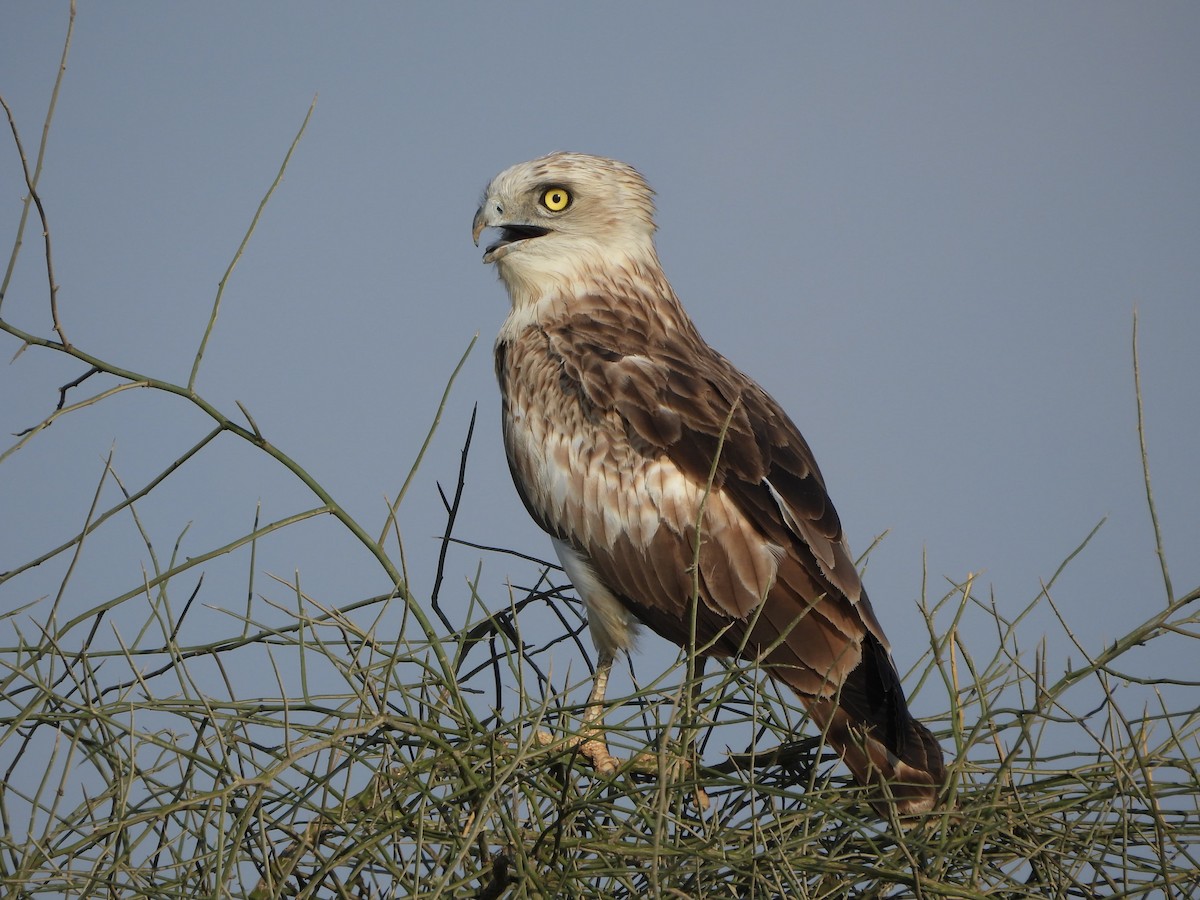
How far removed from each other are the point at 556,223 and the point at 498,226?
0.31 meters

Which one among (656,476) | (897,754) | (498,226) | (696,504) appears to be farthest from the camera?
(498,226)

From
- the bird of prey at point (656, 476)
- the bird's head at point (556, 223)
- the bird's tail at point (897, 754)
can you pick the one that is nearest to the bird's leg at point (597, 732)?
the bird of prey at point (656, 476)

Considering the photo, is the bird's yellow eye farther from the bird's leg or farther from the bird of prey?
the bird's leg

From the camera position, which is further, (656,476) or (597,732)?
(656,476)

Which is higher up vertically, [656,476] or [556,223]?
[556,223]

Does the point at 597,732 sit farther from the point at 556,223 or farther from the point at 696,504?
the point at 556,223

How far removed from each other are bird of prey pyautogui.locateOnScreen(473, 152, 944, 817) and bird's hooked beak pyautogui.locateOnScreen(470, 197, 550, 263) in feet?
0.03

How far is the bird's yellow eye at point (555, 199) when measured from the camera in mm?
6590

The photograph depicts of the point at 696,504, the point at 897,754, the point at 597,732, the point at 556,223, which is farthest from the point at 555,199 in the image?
the point at 897,754

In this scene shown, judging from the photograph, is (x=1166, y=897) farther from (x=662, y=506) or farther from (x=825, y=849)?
(x=662, y=506)

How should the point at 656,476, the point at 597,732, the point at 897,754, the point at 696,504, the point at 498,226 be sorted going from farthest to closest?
the point at 498,226
the point at 656,476
the point at 696,504
the point at 597,732
the point at 897,754

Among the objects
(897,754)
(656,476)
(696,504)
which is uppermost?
(656,476)

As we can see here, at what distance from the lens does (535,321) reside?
6.30 meters

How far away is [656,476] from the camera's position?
536cm
